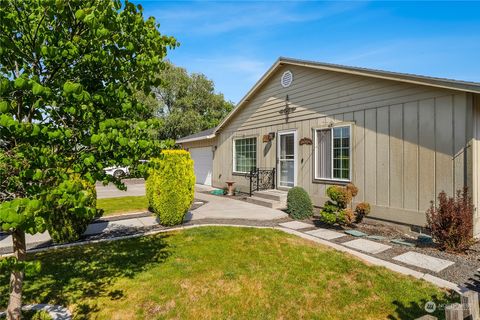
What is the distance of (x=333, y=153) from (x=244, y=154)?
5474 mm

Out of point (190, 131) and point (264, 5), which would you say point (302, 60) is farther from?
point (190, 131)

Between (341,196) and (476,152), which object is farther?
(341,196)

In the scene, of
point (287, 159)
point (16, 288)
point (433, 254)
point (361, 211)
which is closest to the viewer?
point (16, 288)

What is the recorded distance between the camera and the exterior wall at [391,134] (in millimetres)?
6035

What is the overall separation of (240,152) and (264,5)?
266 inches

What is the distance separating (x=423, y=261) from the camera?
15.9 feet

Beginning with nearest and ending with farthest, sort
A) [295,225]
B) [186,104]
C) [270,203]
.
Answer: [295,225] < [270,203] < [186,104]

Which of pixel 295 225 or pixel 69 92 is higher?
pixel 69 92

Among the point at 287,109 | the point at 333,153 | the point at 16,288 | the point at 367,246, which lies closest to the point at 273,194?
the point at 333,153

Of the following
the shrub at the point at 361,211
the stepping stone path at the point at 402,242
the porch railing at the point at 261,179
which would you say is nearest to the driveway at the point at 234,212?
the porch railing at the point at 261,179

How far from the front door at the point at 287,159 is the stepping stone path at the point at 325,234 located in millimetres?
3511

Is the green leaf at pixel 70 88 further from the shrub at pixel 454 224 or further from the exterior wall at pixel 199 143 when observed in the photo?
the exterior wall at pixel 199 143

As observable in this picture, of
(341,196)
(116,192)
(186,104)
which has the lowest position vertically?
(116,192)

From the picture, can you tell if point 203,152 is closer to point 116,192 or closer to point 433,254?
point 116,192
